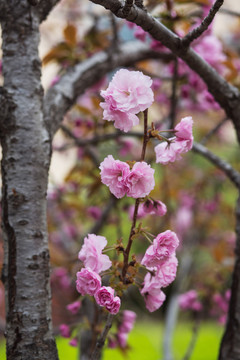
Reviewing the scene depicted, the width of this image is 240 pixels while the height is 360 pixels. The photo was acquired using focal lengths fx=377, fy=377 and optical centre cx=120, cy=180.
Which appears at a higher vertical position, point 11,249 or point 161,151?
point 161,151

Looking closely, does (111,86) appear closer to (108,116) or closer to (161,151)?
(108,116)

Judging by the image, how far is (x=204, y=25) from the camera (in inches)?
35.6

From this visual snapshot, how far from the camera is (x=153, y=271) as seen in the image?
0.83m

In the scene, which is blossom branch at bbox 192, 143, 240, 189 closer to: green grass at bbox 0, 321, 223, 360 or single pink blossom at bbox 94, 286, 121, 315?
single pink blossom at bbox 94, 286, 121, 315

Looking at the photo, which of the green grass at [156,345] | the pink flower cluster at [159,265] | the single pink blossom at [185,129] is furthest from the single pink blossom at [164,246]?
the green grass at [156,345]

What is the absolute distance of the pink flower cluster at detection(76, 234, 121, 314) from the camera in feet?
2.34

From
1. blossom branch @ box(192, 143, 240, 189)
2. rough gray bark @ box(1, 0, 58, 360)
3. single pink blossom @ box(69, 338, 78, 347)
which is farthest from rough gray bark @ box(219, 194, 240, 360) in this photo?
rough gray bark @ box(1, 0, 58, 360)

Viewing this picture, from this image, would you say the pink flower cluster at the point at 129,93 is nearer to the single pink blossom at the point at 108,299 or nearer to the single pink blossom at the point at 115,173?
the single pink blossom at the point at 115,173

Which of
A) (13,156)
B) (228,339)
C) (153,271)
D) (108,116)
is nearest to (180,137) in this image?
(108,116)

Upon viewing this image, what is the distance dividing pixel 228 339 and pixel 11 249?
751 mm

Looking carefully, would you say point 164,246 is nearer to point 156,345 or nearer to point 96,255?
point 96,255

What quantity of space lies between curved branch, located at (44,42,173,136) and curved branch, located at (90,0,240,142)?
0.39m

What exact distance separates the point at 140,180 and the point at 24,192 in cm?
39

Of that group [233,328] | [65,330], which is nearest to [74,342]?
[65,330]
